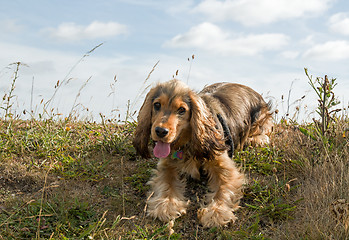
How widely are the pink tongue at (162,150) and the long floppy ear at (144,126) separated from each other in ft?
1.71

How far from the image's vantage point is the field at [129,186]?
369 cm

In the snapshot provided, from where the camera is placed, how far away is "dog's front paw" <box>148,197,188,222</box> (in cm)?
395

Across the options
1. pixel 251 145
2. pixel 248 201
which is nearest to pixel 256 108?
pixel 251 145

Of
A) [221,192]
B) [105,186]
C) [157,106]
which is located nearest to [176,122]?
[157,106]

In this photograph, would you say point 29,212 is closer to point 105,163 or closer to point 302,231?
point 105,163

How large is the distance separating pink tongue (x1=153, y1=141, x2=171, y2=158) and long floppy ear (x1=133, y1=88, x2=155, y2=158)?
20.5 inches

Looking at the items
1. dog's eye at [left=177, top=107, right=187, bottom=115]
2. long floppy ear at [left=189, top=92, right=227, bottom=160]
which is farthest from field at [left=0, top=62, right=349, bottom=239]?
dog's eye at [left=177, top=107, right=187, bottom=115]

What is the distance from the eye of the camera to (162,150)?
13.4 ft

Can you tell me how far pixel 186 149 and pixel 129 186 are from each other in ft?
2.74

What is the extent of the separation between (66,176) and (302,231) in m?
2.87

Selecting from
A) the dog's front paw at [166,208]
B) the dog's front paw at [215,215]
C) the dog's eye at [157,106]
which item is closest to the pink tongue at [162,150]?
the dog's eye at [157,106]

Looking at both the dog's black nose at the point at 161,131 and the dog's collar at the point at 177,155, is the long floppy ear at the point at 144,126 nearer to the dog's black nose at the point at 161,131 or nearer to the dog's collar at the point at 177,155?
the dog's collar at the point at 177,155

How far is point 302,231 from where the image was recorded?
3600 mm

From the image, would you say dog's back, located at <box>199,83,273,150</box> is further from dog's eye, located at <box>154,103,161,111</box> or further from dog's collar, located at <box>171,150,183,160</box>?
dog's eye, located at <box>154,103,161,111</box>
